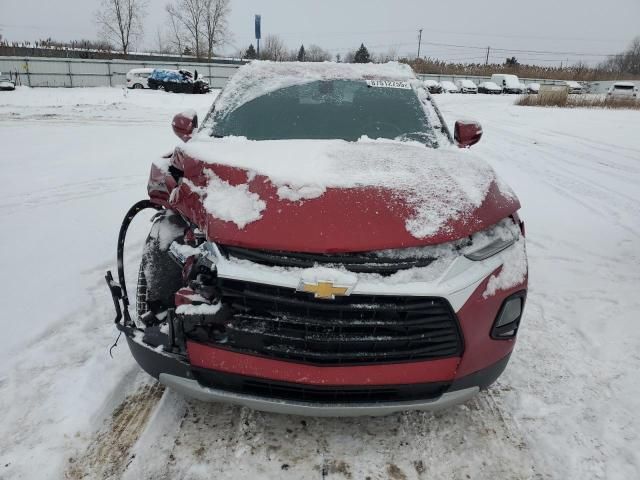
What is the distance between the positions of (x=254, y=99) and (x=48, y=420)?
2.38 m

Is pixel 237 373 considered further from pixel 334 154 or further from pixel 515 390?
pixel 515 390

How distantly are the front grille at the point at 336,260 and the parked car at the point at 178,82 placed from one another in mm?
29082

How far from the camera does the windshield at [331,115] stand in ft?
10.3

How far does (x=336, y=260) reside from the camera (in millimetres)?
1788

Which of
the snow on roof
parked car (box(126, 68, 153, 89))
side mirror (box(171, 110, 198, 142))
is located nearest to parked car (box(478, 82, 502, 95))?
parked car (box(126, 68, 153, 89))

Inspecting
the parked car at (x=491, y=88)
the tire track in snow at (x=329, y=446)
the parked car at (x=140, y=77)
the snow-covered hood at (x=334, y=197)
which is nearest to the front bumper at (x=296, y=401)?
the tire track in snow at (x=329, y=446)

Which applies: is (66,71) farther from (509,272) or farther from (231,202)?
(509,272)

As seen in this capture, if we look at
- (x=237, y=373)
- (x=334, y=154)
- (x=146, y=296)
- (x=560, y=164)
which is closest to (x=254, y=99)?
(x=334, y=154)

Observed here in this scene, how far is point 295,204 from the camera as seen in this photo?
75.2 inches

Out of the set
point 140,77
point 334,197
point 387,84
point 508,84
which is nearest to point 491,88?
point 508,84

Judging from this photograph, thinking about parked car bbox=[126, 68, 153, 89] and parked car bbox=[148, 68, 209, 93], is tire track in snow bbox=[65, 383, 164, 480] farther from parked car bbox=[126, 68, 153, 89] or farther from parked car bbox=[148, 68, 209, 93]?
parked car bbox=[126, 68, 153, 89]

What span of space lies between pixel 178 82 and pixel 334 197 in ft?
97.4

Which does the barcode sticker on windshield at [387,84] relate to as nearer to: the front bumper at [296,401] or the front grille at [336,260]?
the front grille at [336,260]

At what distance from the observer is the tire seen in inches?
92.6
